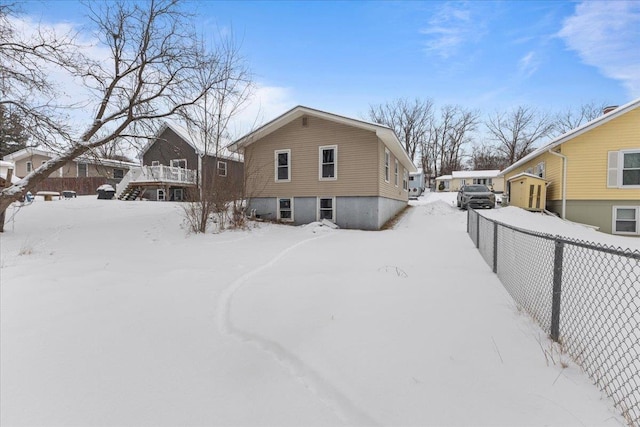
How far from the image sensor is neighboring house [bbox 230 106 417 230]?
468 inches

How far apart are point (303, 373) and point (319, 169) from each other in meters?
10.8

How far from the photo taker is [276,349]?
2695 mm

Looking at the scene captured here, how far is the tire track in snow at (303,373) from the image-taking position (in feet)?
6.23

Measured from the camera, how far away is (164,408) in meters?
2.02

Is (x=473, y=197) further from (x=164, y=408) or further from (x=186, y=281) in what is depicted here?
(x=164, y=408)

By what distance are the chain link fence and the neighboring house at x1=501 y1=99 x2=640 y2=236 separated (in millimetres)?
11107

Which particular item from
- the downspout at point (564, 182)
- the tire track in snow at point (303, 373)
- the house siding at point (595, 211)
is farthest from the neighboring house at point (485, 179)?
the tire track in snow at point (303, 373)

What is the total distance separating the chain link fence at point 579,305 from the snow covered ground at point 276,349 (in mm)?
168

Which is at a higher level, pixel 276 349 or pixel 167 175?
pixel 167 175

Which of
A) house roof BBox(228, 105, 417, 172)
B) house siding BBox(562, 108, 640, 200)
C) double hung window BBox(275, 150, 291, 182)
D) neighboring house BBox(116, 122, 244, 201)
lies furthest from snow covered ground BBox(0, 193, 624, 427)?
neighboring house BBox(116, 122, 244, 201)

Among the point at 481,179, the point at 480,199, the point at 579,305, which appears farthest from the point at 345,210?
the point at 481,179

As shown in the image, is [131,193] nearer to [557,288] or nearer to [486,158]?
[557,288]

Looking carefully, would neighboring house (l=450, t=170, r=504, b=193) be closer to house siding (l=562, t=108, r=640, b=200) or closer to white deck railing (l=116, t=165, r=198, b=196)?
house siding (l=562, t=108, r=640, b=200)

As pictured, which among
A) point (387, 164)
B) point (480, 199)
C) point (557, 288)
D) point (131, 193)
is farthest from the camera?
point (131, 193)
